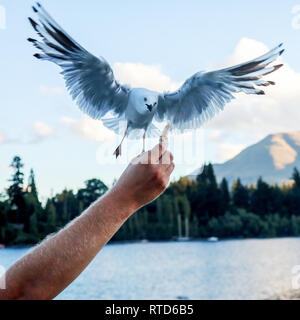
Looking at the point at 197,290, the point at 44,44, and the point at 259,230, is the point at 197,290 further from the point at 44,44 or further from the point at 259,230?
the point at 44,44

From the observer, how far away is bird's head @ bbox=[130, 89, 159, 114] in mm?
960

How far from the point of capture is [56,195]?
16297mm

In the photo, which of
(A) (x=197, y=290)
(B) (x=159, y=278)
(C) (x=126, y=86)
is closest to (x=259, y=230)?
(B) (x=159, y=278)

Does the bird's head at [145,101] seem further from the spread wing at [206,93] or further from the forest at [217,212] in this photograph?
the forest at [217,212]

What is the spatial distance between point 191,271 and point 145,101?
18459mm

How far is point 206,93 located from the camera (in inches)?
52.3

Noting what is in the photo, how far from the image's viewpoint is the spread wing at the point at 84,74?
97 centimetres

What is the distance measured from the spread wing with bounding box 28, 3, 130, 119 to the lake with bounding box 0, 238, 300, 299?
1019 centimetres

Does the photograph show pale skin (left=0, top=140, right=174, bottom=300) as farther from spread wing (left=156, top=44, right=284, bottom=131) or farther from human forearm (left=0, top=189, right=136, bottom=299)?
spread wing (left=156, top=44, right=284, bottom=131)

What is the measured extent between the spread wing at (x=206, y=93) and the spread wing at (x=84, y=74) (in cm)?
11

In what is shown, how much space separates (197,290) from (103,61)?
1422 cm

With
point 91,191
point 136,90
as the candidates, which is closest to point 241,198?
point 91,191

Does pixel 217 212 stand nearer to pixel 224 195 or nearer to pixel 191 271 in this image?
pixel 224 195
